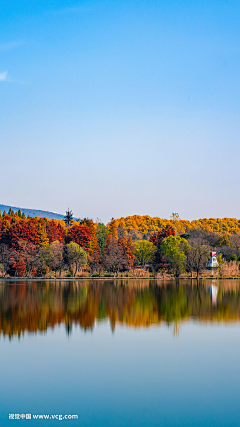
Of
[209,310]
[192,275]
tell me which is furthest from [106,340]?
[192,275]

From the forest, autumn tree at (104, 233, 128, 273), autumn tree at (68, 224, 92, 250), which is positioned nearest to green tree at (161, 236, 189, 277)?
the forest

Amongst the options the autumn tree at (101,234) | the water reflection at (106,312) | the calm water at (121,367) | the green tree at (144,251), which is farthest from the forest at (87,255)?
the calm water at (121,367)

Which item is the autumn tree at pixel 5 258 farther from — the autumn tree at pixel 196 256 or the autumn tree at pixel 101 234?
the autumn tree at pixel 196 256

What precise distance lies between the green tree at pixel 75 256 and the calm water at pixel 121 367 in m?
30.5

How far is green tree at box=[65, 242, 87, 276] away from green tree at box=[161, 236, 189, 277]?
9.51 metres

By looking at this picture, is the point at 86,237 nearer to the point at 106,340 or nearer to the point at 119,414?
the point at 106,340

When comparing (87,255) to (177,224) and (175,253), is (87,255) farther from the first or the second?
(177,224)

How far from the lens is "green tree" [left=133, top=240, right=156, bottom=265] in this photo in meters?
56.4

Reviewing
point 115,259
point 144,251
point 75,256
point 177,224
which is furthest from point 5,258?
point 177,224

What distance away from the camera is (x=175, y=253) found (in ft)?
159

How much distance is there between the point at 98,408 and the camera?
26.3 ft

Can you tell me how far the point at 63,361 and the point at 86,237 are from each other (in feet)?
147

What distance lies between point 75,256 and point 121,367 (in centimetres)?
3979

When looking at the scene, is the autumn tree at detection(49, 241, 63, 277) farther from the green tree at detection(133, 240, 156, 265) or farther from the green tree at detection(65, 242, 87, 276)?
the green tree at detection(133, 240, 156, 265)
